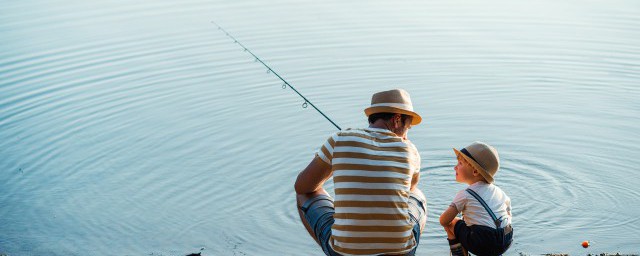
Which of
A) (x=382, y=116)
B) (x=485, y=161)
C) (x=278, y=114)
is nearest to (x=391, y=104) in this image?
(x=382, y=116)

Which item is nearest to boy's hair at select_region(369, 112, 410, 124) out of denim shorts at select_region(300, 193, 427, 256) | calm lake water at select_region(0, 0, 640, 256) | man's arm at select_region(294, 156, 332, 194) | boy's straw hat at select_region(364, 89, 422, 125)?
boy's straw hat at select_region(364, 89, 422, 125)

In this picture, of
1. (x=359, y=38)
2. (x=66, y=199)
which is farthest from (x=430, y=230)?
(x=359, y=38)

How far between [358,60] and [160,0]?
20.4ft

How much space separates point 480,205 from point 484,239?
0.58 feet

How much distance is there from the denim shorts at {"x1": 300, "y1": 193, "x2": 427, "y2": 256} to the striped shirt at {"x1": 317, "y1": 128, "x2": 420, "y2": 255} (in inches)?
8.9

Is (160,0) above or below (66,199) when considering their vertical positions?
above

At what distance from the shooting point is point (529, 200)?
577 cm

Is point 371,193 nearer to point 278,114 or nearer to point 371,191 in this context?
point 371,191

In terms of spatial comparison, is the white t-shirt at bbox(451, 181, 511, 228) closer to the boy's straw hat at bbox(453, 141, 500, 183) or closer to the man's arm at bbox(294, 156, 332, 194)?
the boy's straw hat at bbox(453, 141, 500, 183)

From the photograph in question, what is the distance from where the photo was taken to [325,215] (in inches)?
153

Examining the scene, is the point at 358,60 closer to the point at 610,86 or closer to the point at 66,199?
the point at 610,86

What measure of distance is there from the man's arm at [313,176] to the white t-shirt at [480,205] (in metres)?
0.78

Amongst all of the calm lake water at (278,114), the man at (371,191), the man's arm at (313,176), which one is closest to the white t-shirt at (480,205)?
the man at (371,191)

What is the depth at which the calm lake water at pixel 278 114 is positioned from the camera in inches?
227
